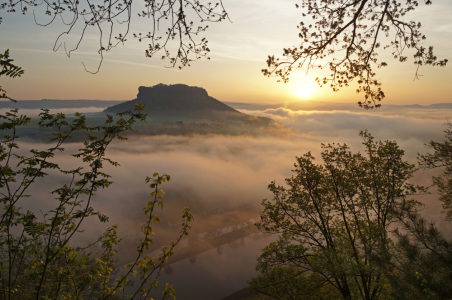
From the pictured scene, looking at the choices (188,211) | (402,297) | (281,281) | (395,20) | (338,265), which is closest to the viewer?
(188,211)

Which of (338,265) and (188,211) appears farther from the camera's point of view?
(338,265)

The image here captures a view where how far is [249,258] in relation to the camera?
596 feet

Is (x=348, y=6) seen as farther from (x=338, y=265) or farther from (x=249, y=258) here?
(x=249, y=258)

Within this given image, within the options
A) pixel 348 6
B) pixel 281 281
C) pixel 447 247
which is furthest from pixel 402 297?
pixel 281 281

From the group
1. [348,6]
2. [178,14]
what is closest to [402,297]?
[348,6]

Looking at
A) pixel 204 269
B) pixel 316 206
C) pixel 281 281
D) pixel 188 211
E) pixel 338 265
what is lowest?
pixel 204 269

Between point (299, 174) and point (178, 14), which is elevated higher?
point (178, 14)

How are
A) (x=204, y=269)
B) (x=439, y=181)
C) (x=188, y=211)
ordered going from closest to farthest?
1. (x=188, y=211)
2. (x=439, y=181)
3. (x=204, y=269)

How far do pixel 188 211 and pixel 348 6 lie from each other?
535 cm

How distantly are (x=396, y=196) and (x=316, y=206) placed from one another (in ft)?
14.4

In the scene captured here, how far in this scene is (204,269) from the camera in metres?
168

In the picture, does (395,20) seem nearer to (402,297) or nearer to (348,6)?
(348,6)

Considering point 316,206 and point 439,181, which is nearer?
point 316,206

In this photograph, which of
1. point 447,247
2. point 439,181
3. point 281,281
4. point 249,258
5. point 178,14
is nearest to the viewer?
point 178,14
